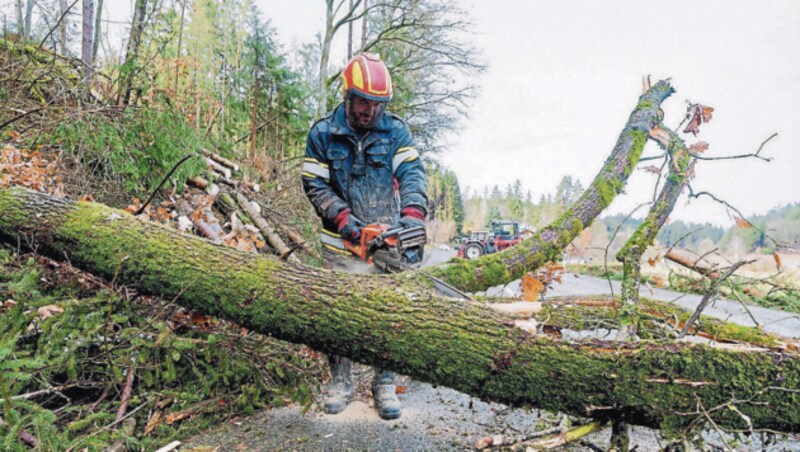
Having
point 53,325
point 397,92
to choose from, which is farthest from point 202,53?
point 53,325

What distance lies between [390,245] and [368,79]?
0.99 meters

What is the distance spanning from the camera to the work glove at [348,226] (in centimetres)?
256

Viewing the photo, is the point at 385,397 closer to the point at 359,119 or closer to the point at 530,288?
the point at 530,288

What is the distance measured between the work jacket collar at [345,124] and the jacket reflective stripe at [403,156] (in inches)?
6.5

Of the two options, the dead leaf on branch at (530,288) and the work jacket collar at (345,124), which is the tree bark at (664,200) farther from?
the work jacket collar at (345,124)

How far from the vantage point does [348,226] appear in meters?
2.58

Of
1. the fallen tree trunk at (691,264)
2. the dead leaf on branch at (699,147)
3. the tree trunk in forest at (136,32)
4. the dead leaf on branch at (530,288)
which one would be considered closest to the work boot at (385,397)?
the dead leaf on branch at (530,288)

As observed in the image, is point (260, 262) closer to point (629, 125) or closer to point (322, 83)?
point (629, 125)

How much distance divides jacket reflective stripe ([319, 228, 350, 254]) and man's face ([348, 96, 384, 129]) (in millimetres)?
717

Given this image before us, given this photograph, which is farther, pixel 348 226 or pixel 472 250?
pixel 472 250

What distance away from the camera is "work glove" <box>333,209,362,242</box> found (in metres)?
2.56

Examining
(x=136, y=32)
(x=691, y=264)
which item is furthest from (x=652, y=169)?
(x=136, y=32)

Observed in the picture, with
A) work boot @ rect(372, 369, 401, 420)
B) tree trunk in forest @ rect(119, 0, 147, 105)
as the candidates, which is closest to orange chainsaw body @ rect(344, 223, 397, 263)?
work boot @ rect(372, 369, 401, 420)

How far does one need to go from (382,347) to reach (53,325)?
5.50ft
